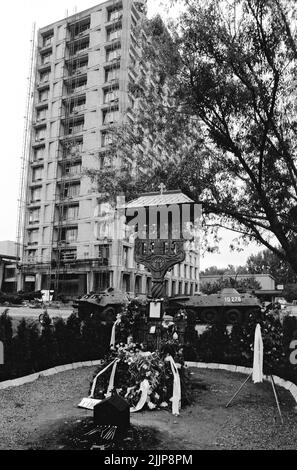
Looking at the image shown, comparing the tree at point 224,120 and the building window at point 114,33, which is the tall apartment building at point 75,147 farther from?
the tree at point 224,120

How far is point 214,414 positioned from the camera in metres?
7.17

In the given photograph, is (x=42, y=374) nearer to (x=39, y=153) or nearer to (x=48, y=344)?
(x=48, y=344)

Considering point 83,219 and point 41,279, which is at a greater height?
point 83,219

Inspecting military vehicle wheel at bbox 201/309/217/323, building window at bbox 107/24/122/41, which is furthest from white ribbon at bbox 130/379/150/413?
building window at bbox 107/24/122/41

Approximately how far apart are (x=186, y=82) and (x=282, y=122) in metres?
2.98

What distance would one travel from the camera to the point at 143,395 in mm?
7297

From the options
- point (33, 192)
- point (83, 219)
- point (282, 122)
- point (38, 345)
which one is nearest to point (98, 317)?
point (38, 345)

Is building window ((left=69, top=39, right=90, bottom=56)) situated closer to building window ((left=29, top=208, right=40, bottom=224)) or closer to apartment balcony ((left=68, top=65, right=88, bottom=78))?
apartment balcony ((left=68, top=65, right=88, bottom=78))

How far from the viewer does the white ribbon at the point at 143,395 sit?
23.5 feet

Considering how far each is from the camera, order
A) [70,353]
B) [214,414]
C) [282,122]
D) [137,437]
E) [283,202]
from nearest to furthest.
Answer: [137,437]
[214,414]
[70,353]
[282,122]
[283,202]

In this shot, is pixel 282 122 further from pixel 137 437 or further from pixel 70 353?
pixel 137 437

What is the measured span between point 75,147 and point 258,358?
41.2m

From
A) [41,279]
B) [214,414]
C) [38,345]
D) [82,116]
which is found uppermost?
[82,116]

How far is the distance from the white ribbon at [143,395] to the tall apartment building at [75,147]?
3331 cm
